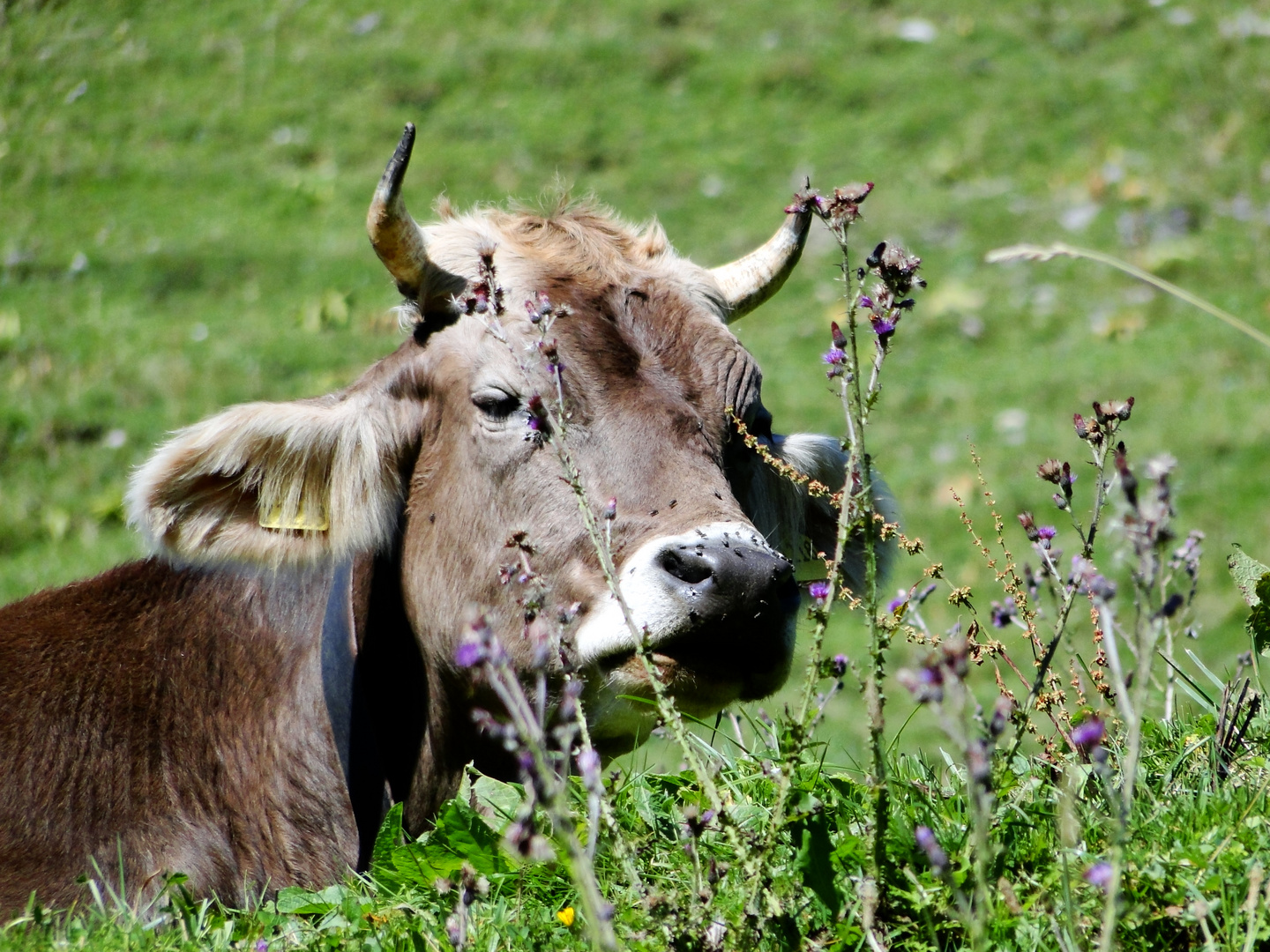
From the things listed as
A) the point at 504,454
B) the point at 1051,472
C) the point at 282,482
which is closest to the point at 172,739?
the point at 282,482

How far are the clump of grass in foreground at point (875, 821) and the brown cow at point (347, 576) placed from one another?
65 centimetres

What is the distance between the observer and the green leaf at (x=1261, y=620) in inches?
120

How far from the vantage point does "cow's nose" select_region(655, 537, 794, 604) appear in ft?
10.3

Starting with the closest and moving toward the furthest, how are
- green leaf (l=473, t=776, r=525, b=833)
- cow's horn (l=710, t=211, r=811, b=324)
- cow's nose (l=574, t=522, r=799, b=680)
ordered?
cow's nose (l=574, t=522, r=799, b=680) → green leaf (l=473, t=776, r=525, b=833) → cow's horn (l=710, t=211, r=811, b=324)

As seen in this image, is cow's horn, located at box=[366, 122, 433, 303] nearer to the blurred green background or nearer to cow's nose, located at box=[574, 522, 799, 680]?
cow's nose, located at box=[574, 522, 799, 680]

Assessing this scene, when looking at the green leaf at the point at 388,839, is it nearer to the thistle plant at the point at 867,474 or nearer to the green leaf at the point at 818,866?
the green leaf at the point at 818,866

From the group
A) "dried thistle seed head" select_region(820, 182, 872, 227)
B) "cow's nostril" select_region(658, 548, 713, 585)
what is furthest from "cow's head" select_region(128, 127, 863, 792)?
"dried thistle seed head" select_region(820, 182, 872, 227)

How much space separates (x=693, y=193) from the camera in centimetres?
1441

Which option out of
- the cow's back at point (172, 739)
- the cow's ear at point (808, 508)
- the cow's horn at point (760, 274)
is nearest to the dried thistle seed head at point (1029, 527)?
the cow's ear at point (808, 508)

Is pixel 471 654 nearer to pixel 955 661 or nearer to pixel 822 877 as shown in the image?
pixel 955 661

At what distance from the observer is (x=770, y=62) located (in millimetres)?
15852

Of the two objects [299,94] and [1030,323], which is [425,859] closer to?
[1030,323]

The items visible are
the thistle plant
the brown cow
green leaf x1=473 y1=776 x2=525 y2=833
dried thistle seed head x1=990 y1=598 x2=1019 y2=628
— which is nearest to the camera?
dried thistle seed head x1=990 y1=598 x2=1019 y2=628

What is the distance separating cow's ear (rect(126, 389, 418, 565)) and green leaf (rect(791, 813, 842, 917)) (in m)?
2.03
